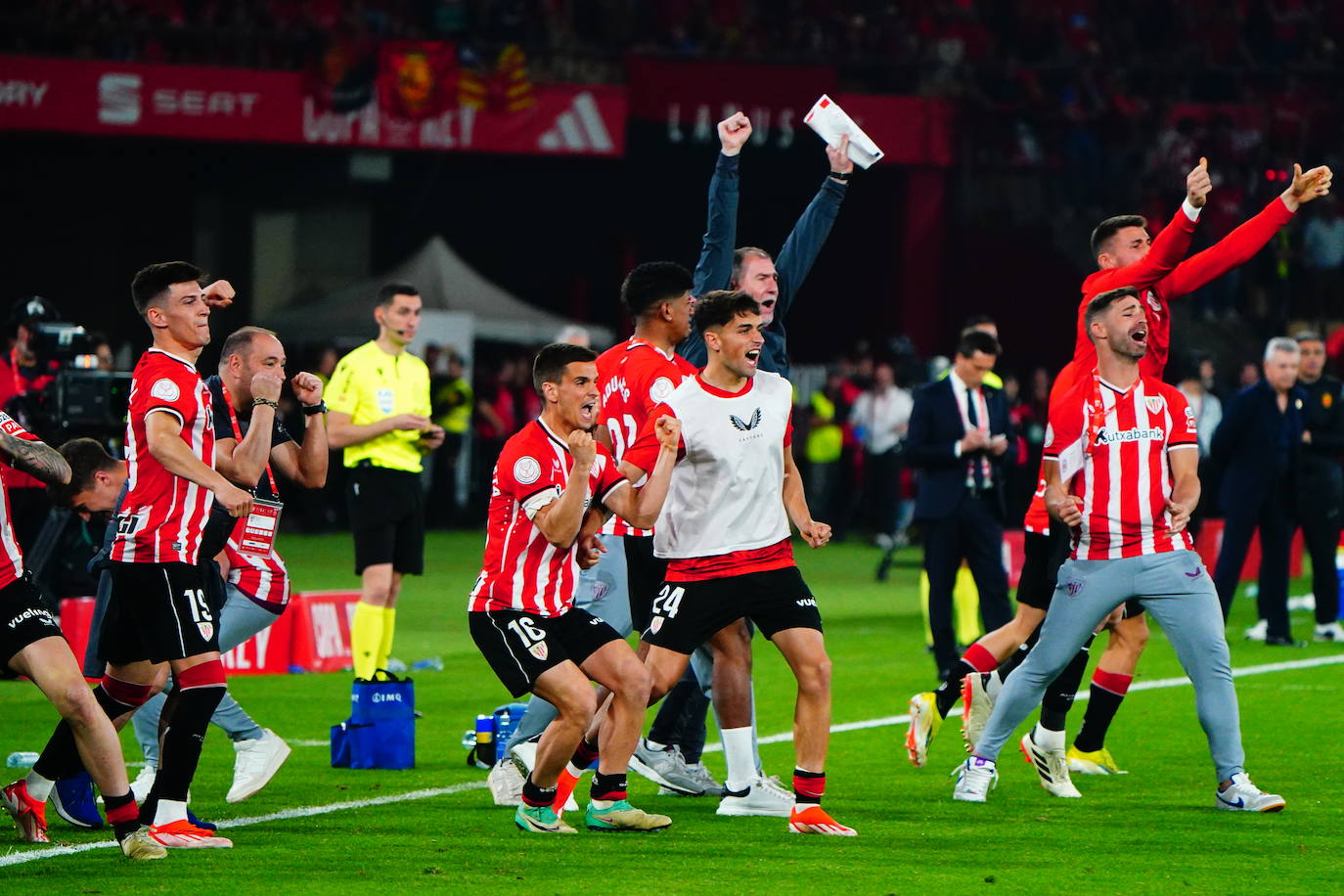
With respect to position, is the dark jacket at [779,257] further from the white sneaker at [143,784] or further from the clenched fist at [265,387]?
the white sneaker at [143,784]

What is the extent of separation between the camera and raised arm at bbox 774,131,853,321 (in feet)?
30.7

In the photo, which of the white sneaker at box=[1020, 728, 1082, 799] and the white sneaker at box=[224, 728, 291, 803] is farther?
the white sneaker at box=[1020, 728, 1082, 799]

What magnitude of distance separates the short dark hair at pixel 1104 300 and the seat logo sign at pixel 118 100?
1974 cm

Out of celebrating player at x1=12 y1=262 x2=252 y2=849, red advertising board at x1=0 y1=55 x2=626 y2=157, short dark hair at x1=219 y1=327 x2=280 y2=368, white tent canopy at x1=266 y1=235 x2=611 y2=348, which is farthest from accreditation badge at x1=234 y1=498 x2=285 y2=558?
red advertising board at x1=0 y1=55 x2=626 y2=157

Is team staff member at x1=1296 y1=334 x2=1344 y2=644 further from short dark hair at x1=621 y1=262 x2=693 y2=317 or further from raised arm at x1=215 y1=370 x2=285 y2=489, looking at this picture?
raised arm at x1=215 y1=370 x2=285 y2=489

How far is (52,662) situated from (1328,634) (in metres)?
10.8

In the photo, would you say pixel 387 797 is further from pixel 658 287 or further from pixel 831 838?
pixel 658 287

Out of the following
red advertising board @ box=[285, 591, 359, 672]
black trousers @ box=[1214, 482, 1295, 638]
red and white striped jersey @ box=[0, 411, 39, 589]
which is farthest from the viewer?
black trousers @ box=[1214, 482, 1295, 638]

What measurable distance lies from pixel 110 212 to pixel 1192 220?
24061mm

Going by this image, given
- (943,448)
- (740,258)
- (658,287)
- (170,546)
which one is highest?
(740,258)

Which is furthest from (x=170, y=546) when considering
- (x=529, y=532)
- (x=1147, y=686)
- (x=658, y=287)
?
→ (x=1147, y=686)

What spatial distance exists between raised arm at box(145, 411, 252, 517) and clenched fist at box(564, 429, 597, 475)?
3.81 feet

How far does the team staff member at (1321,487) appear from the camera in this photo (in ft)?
50.7

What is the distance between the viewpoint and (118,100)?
26125 mm
